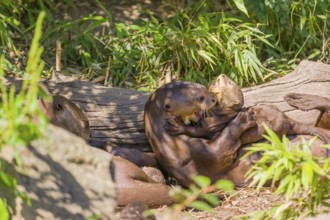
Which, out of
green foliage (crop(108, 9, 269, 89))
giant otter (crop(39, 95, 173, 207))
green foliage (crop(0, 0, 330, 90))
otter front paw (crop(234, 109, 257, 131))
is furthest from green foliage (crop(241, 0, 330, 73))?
giant otter (crop(39, 95, 173, 207))

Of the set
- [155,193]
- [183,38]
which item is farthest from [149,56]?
[155,193]

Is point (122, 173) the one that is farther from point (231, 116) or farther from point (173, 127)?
point (231, 116)

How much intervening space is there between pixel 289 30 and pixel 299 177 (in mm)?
3711

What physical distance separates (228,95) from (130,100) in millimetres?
759

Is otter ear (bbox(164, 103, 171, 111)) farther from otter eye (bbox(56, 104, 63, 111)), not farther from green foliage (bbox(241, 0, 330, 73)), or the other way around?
green foliage (bbox(241, 0, 330, 73))

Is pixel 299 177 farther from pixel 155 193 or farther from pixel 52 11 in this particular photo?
pixel 52 11

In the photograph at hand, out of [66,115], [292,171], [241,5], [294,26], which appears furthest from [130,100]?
[292,171]

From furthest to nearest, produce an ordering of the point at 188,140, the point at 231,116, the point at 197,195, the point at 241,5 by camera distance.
Answer: the point at 241,5 < the point at 231,116 < the point at 188,140 < the point at 197,195

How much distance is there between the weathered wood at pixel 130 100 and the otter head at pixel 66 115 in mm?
407

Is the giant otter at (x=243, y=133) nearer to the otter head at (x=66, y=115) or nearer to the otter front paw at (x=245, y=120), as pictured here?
the otter front paw at (x=245, y=120)

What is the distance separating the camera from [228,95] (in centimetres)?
614

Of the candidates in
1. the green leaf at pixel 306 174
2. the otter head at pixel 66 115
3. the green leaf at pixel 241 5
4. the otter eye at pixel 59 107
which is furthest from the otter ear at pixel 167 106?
the green leaf at pixel 306 174

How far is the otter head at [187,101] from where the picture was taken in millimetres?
5984

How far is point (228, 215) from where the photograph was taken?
18.3ft
